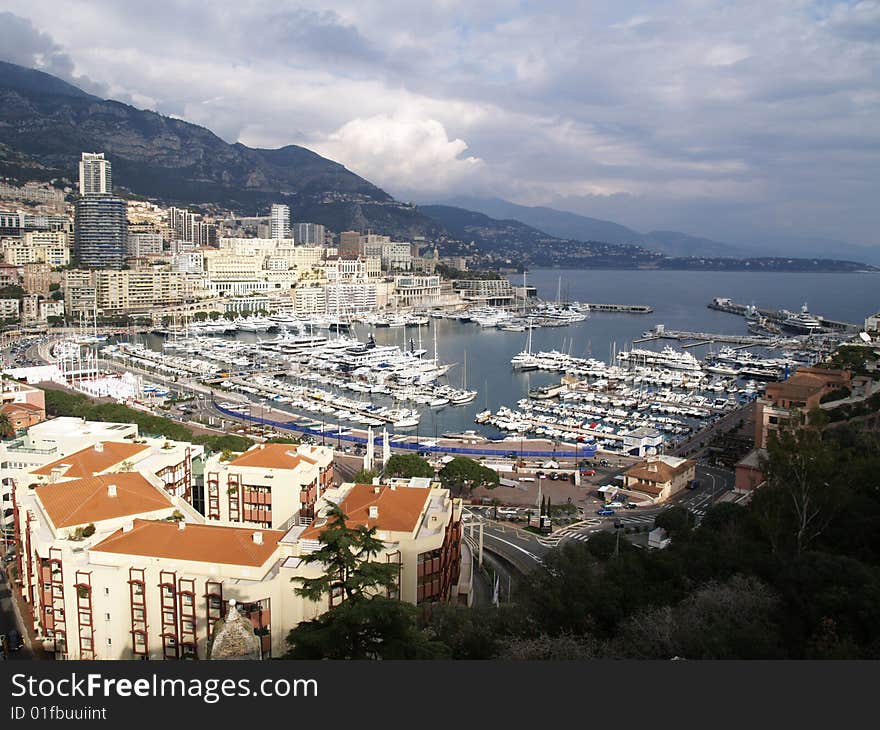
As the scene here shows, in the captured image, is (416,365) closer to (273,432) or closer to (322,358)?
(322,358)

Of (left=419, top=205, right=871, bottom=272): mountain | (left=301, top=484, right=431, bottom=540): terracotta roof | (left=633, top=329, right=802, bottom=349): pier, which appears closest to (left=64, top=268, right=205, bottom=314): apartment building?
(left=633, top=329, right=802, bottom=349): pier

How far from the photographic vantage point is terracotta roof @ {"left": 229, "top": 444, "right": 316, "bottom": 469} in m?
10.2

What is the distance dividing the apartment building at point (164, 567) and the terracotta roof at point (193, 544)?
0.04 ft

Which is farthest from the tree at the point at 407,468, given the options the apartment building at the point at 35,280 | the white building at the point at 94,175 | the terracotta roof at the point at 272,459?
the white building at the point at 94,175

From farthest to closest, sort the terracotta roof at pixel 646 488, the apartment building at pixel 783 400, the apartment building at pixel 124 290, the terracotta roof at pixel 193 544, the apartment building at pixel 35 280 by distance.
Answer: the apartment building at pixel 35 280 → the apartment building at pixel 124 290 → the apartment building at pixel 783 400 → the terracotta roof at pixel 646 488 → the terracotta roof at pixel 193 544

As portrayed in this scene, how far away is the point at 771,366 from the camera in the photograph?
3066 centimetres

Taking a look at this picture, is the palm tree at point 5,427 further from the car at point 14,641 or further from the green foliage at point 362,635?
the green foliage at point 362,635

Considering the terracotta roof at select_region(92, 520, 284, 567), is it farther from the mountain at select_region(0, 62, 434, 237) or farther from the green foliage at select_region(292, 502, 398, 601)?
the mountain at select_region(0, 62, 434, 237)

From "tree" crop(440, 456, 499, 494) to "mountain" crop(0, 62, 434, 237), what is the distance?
237 feet

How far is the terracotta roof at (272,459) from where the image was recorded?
10.2 meters

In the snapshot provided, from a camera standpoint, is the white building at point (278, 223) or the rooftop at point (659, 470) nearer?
the rooftop at point (659, 470)

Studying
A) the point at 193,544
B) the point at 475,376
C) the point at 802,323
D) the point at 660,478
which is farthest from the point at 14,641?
the point at 802,323

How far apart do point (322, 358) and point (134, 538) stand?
80.8 ft

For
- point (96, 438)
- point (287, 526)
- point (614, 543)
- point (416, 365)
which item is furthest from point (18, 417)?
point (416, 365)
